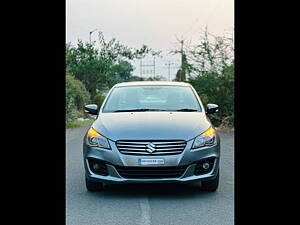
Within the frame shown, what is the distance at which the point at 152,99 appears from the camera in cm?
757

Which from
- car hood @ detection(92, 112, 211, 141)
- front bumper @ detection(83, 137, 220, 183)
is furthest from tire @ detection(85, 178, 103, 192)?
car hood @ detection(92, 112, 211, 141)

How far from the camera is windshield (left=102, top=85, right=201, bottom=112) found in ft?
24.2

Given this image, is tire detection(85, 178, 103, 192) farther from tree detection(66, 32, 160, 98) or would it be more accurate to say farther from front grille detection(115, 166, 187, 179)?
tree detection(66, 32, 160, 98)

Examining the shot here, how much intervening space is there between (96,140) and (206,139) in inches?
55.4

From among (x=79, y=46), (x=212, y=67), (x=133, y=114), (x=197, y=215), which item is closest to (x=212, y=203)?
(x=197, y=215)

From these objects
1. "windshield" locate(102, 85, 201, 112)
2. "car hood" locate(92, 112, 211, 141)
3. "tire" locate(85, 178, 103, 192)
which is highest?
"windshield" locate(102, 85, 201, 112)

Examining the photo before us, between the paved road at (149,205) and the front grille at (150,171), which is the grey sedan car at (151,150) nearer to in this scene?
the front grille at (150,171)

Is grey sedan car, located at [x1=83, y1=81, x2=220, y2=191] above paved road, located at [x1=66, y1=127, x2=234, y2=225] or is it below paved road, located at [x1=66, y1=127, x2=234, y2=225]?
above

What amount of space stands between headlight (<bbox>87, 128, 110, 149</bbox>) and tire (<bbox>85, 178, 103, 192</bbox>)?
583mm

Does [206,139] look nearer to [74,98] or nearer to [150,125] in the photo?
[150,125]
